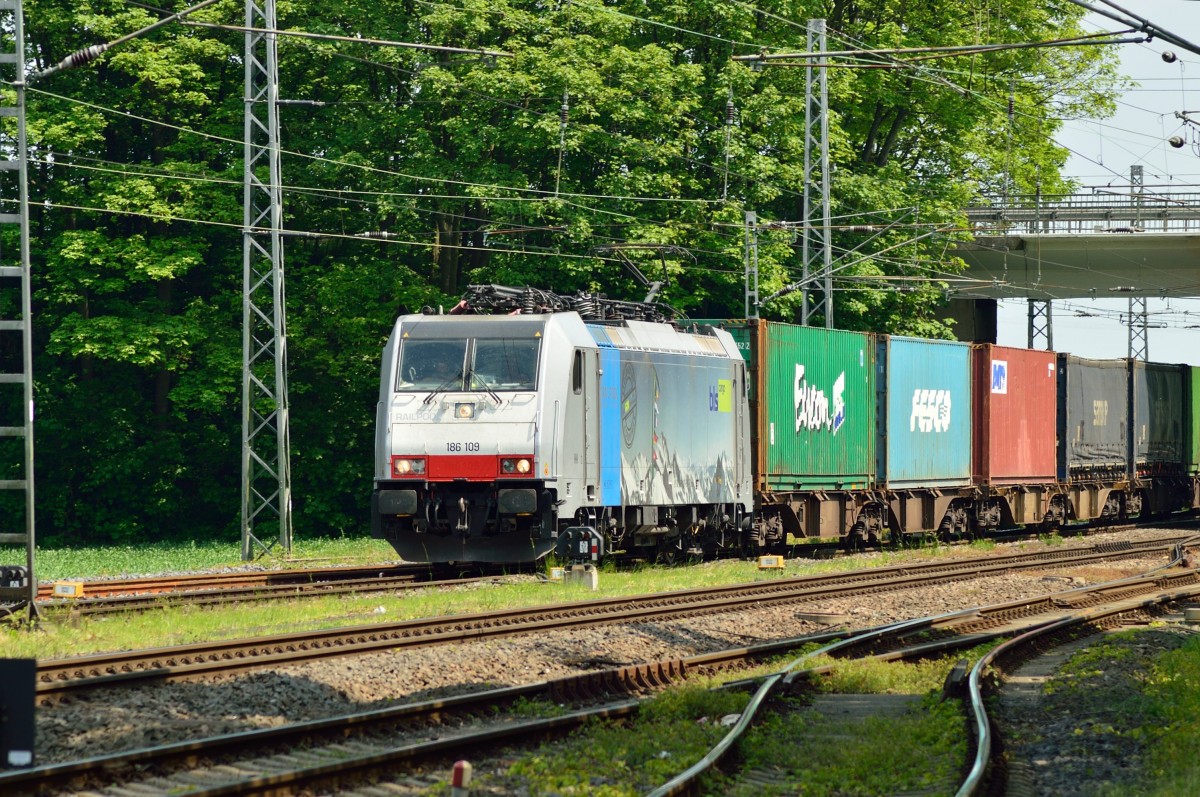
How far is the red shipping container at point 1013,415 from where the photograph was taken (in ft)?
103

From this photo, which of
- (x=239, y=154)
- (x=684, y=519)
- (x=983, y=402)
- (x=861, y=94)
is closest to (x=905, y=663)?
(x=684, y=519)

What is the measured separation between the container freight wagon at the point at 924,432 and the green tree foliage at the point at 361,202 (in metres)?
5.20

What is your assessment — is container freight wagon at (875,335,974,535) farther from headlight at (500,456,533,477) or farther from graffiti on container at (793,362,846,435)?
headlight at (500,456,533,477)

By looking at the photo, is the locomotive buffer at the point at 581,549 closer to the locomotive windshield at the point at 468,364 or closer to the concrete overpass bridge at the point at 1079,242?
the locomotive windshield at the point at 468,364

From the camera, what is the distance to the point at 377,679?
12.1 meters

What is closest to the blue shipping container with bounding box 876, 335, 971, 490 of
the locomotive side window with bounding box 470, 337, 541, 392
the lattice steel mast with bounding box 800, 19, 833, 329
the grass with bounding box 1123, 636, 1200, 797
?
the lattice steel mast with bounding box 800, 19, 833, 329

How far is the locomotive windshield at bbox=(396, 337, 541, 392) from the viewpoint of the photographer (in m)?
20.4

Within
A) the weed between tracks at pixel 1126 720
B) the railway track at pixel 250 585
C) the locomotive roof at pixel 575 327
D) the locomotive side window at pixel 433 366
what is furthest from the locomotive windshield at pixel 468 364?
the weed between tracks at pixel 1126 720

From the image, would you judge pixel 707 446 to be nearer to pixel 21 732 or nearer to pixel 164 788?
pixel 164 788

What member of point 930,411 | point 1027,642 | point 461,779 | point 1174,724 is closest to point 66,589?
point 1027,642

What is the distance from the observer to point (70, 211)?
1395 inches

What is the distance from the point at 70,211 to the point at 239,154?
3.97 m

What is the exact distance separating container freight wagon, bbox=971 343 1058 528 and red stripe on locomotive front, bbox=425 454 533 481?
14270mm

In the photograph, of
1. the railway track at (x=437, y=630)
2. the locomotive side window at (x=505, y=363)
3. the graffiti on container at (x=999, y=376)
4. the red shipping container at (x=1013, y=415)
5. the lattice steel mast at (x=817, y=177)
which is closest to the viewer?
the railway track at (x=437, y=630)
